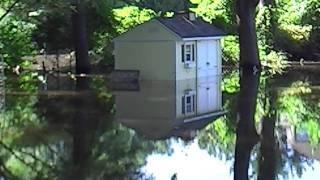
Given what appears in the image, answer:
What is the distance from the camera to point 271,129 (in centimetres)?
1711

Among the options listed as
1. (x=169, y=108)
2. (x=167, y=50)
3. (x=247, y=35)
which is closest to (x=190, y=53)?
(x=167, y=50)

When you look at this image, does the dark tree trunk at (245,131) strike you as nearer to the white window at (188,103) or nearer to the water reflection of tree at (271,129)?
the water reflection of tree at (271,129)

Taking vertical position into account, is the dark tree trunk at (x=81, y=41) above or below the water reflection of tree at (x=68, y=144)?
above

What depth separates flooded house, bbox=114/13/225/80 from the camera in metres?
34.7

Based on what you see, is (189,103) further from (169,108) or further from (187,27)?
(187,27)

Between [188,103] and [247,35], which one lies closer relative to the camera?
[188,103]

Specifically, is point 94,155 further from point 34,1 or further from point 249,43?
point 249,43

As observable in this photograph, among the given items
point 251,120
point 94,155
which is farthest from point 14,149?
point 251,120

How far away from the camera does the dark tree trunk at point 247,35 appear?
3681cm

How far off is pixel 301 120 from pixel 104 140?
5504 millimetres

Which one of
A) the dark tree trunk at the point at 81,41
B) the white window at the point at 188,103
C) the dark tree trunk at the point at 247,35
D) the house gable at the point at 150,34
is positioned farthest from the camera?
the dark tree trunk at the point at 81,41

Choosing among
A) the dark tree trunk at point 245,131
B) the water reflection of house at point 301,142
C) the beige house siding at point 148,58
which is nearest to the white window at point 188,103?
the dark tree trunk at point 245,131

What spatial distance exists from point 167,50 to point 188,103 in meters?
10.6

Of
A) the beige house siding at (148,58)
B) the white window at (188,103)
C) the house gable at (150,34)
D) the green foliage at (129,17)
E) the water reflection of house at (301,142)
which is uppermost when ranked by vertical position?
the green foliage at (129,17)
